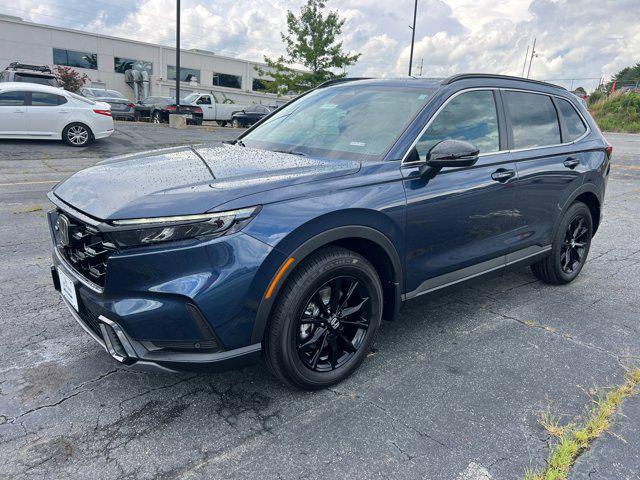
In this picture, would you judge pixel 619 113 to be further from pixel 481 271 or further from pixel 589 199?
pixel 481 271

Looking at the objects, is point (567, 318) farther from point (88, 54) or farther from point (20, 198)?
point (88, 54)

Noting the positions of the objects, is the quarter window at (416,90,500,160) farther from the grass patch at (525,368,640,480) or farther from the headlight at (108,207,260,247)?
the grass patch at (525,368,640,480)

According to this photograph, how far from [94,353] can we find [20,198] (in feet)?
18.1

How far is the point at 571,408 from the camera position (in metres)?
2.71

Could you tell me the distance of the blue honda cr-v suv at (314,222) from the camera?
2.24 meters

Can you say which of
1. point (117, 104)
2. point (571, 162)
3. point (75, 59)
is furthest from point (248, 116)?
point (75, 59)

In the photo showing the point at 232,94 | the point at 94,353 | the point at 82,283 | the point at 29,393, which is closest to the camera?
the point at 82,283

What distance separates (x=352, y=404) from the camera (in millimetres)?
2695

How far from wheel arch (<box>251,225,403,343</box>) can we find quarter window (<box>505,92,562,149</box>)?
5.11ft

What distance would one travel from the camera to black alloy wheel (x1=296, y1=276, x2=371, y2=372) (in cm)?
268

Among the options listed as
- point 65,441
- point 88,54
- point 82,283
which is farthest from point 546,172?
point 88,54

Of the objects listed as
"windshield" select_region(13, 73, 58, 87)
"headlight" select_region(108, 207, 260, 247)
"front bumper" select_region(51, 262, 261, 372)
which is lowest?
"front bumper" select_region(51, 262, 261, 372)

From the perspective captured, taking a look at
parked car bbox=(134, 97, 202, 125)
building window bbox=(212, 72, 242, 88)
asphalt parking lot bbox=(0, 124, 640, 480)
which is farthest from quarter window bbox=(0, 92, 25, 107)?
building window bbox=(212, 72, 242, 88)

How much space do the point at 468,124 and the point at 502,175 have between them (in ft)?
1.43
